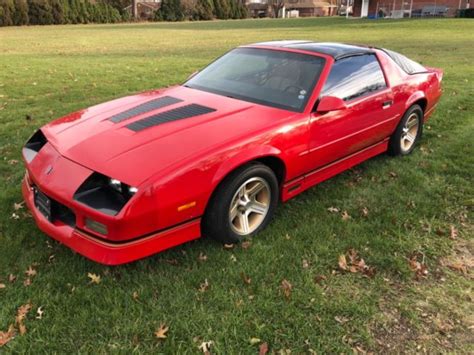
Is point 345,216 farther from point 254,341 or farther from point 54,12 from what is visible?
point 54,12

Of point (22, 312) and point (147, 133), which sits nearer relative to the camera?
point (22, 312)

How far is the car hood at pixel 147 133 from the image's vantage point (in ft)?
9.62

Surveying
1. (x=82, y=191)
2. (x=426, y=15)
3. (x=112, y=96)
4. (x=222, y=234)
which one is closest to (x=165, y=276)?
(x=222, y=234)

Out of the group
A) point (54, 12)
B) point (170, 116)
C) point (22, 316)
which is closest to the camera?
point (22, 316)

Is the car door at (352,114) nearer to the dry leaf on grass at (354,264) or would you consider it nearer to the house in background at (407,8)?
the dry leaf on grass at (354,264)

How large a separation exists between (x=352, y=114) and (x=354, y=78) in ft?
1.36

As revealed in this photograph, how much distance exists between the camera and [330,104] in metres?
3.71

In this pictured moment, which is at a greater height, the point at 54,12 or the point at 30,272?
the point at 54,12

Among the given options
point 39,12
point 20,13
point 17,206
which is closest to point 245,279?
point 17,206

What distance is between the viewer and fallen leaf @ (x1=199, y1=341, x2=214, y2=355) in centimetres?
251

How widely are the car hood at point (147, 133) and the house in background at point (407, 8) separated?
4861 centimetres

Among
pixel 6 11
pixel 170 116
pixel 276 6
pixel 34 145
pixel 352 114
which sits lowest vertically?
pixel 34 145

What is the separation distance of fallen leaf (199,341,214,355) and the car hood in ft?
3.35

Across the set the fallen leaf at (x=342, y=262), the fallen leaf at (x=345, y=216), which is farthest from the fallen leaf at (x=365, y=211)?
the fallen leaf at (x=342, y=262)
